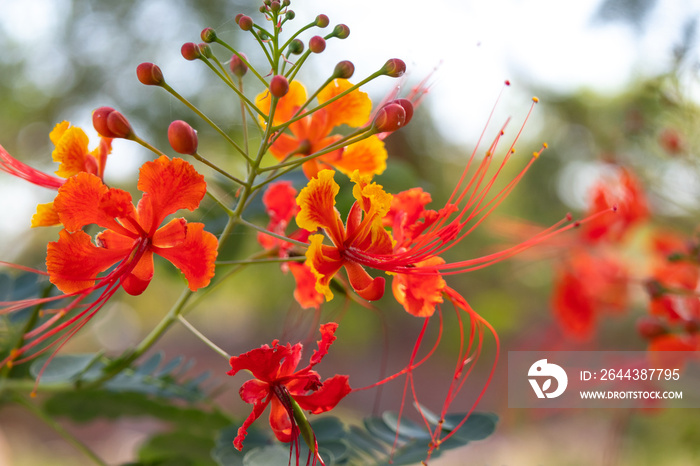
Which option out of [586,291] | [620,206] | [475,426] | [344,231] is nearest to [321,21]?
[344,231]

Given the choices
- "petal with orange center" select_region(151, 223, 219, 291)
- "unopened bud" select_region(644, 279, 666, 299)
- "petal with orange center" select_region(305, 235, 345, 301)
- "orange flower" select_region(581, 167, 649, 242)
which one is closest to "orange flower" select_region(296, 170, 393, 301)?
"petal with orange center" select_region(305, 235, 345, 301)

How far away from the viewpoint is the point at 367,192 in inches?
26.1

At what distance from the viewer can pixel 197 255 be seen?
635 mm

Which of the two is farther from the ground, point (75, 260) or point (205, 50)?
point (205, 50)

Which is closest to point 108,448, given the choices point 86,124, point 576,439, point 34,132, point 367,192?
point 34,132

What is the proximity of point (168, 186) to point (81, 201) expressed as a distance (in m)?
0.10

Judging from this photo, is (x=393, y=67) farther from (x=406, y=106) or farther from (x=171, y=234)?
(x=171, y=234)

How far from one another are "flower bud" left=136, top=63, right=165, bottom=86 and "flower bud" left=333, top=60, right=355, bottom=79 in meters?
0.20

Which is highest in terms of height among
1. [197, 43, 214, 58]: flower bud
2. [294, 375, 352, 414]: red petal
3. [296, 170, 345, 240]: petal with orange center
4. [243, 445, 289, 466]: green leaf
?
[197, 43, 214, 58]: flower bud

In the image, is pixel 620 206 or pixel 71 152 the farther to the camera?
pixel 620 206

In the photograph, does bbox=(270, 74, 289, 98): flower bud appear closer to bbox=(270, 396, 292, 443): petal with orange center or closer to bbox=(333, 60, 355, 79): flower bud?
bbox=(333, 60, 355, 79): flower bud

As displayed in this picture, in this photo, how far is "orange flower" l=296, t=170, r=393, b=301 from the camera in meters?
0.65

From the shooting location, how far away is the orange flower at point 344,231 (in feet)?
2.13

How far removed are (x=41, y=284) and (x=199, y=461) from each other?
428mm
